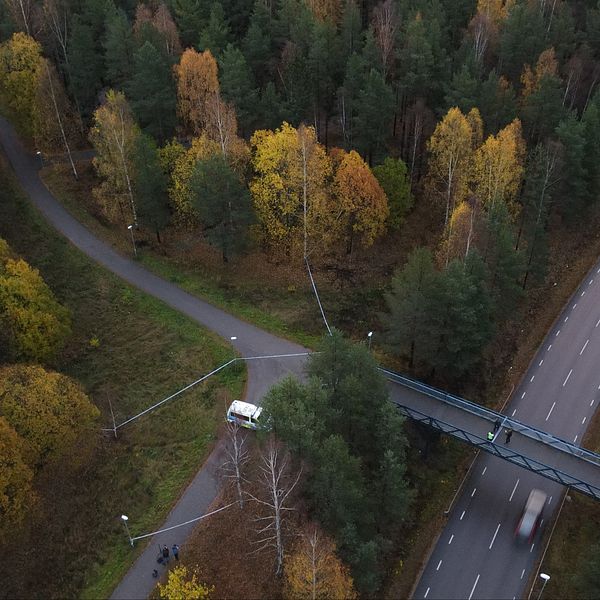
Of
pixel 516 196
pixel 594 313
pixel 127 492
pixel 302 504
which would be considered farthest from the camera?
pixel 516 196

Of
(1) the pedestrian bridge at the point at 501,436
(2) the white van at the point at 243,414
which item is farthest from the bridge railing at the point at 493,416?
(2) the white van at the point at 243,414

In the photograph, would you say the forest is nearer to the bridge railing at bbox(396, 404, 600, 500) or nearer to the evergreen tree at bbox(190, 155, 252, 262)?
the evergreen tree at bbox(190, 155, 252, 262)

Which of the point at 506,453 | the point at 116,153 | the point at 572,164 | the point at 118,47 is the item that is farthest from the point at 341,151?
the point at 506,453

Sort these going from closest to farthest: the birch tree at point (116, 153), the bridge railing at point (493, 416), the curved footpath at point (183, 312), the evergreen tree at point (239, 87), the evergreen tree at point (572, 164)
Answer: the curved footpath at point (183, 312) < the bridge railing at point (493, 416) < the birch tree at point (116, 153) < the evergreen tree at point (572, 164) < the evergreen tree at point (239, 87)

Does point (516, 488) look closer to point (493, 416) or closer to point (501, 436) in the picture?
point (501, 436)

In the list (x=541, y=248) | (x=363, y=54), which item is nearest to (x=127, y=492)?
(x=541, y=248)

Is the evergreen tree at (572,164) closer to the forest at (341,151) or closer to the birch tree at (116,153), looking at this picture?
the forest at (341,151)

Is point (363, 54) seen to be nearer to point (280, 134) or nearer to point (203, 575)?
point (280, 134)
